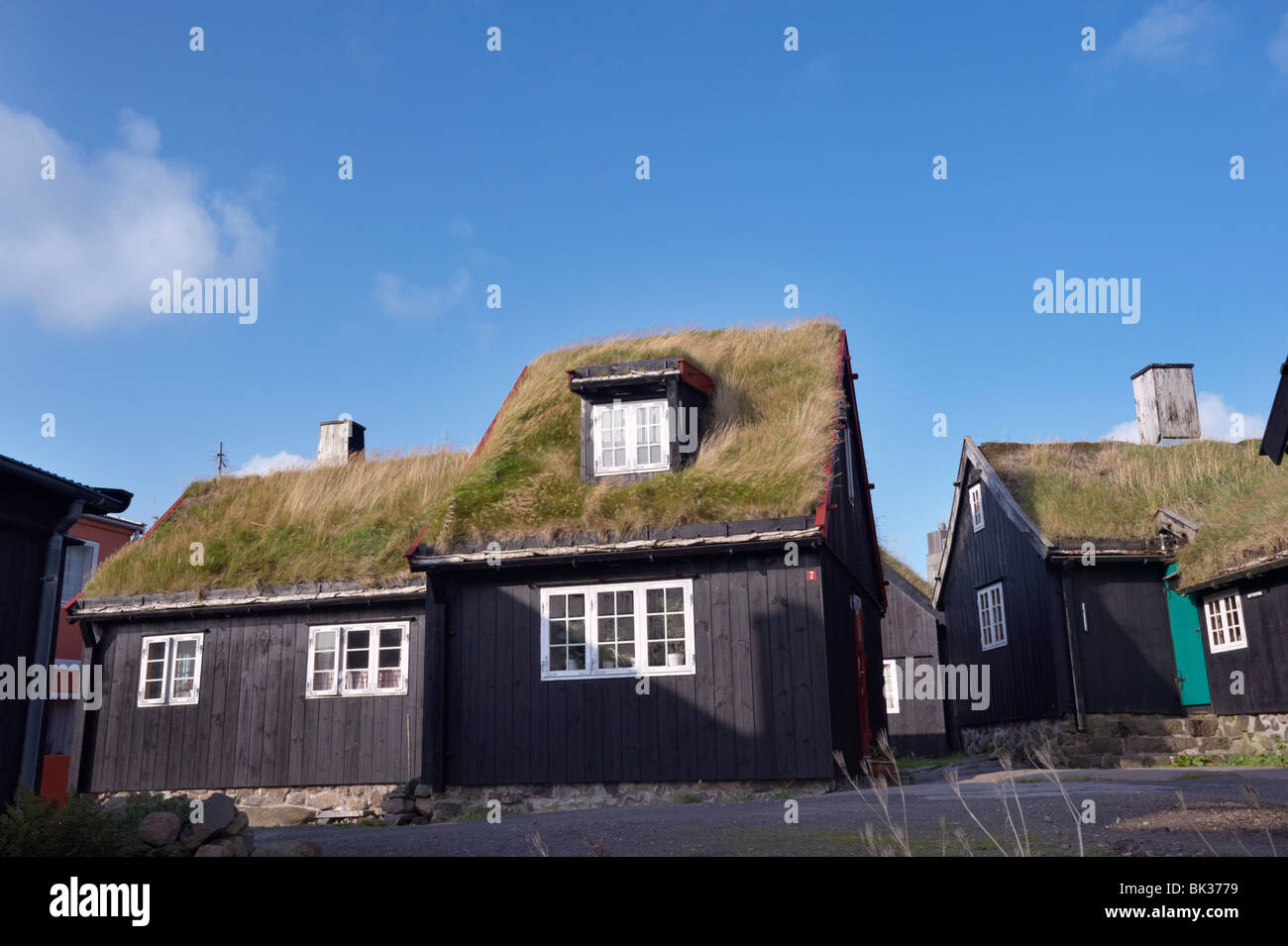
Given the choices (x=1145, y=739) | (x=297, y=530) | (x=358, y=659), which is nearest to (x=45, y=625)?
(x=358, y=659)

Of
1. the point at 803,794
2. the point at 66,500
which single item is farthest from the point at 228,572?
the point at 803,794

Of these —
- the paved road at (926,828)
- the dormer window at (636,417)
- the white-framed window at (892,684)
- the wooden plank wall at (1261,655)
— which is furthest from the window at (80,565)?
the wooden plank wall at (1261,655)

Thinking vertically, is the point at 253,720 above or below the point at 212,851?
above

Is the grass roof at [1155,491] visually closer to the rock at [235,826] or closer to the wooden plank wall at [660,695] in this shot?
the wooden plank wall at [660,695]

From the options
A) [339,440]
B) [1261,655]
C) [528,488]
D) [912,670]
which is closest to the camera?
[528,488]

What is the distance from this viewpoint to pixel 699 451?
15922mm

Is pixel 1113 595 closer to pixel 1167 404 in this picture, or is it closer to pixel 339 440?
pixel 1167 404

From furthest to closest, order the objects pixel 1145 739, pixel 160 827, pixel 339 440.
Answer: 1. pixel 339 440
2. pixel 1145 739
3. pixel 160 827

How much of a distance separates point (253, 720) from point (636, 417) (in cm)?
801

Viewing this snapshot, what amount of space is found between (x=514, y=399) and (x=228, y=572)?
573cm

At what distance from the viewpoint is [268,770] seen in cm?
1656

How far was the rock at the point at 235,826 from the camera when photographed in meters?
7.87

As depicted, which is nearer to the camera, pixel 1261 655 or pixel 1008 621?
pixel 1261 655

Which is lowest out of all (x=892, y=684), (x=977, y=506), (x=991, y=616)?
(x=892, y=684)
